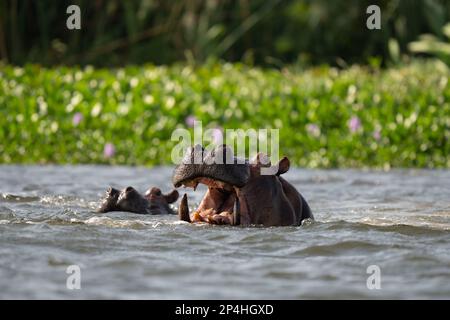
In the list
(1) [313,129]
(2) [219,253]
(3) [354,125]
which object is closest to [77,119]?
(1) [313,129]

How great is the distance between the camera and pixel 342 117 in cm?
1266

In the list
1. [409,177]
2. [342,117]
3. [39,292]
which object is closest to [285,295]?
[39,292]

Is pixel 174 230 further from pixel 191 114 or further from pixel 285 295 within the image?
pixel 191 114

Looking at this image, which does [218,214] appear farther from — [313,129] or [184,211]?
[313,129]

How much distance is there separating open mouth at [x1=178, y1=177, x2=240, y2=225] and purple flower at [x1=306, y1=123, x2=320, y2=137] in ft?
17.7

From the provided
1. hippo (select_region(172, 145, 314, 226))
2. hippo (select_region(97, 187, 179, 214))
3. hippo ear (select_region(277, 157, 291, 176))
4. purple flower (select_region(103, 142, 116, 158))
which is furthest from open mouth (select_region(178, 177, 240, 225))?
purple flower (select_region(103, 142, 116, 158))

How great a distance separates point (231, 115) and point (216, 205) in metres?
5.76

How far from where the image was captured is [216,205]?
7160 millimetres

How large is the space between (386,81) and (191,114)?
90.5 inches

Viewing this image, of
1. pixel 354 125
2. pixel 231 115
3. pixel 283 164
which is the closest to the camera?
pixel 283 164

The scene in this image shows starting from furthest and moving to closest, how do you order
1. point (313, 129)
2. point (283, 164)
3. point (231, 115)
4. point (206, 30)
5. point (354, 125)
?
point (206, 30), point (231, 115), point (313, 129), point (354, 125), point (283, 164)
